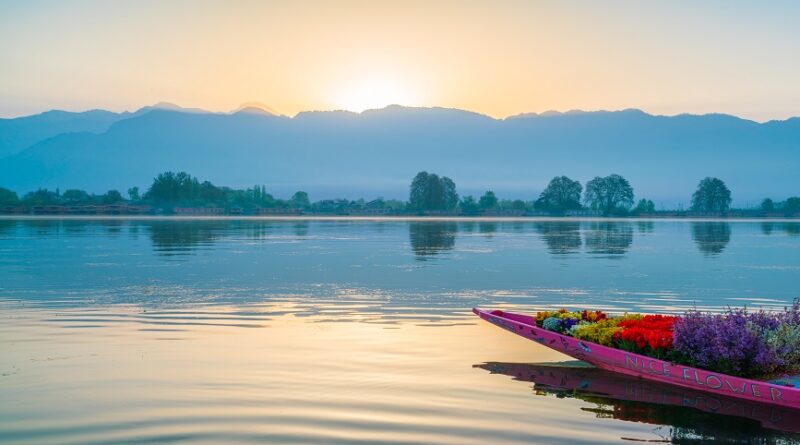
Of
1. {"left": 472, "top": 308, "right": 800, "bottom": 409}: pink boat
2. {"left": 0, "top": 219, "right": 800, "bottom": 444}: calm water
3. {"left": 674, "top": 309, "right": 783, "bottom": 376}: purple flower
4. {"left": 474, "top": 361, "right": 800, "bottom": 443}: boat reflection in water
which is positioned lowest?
{"left": 474, "top": 361, "right": 800, "bottom": 443}: boat reflection in water

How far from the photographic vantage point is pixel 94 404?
1705cm

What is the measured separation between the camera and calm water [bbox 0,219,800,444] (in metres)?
15.6

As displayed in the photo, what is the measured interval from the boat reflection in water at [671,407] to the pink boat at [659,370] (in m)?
0.23

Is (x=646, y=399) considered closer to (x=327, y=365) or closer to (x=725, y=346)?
(x=725, y=346)

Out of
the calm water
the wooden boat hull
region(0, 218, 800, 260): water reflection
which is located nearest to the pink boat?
the wooden boat hull

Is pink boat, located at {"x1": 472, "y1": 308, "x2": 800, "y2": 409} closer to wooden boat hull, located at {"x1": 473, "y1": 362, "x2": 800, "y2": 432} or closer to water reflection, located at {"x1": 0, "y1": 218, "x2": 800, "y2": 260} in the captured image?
wooden boat hull, located at {"x1": 473, "y1": 362, "x2": 800, "y2": 432}

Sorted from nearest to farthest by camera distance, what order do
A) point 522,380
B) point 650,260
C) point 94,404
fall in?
point 94,404, point 522,380, point 650,260

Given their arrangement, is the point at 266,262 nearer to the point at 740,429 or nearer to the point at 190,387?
the point at 190,387

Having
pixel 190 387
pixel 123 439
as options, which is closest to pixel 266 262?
pixel 190 387

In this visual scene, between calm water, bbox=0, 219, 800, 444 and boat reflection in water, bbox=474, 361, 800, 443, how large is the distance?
0.18 ft

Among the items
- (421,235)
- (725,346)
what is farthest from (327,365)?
(421,235)

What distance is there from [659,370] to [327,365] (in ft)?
25.9

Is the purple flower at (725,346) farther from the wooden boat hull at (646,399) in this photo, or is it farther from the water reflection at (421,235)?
the water reflection at (421,235)

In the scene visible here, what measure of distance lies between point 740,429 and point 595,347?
4690 millimetres
